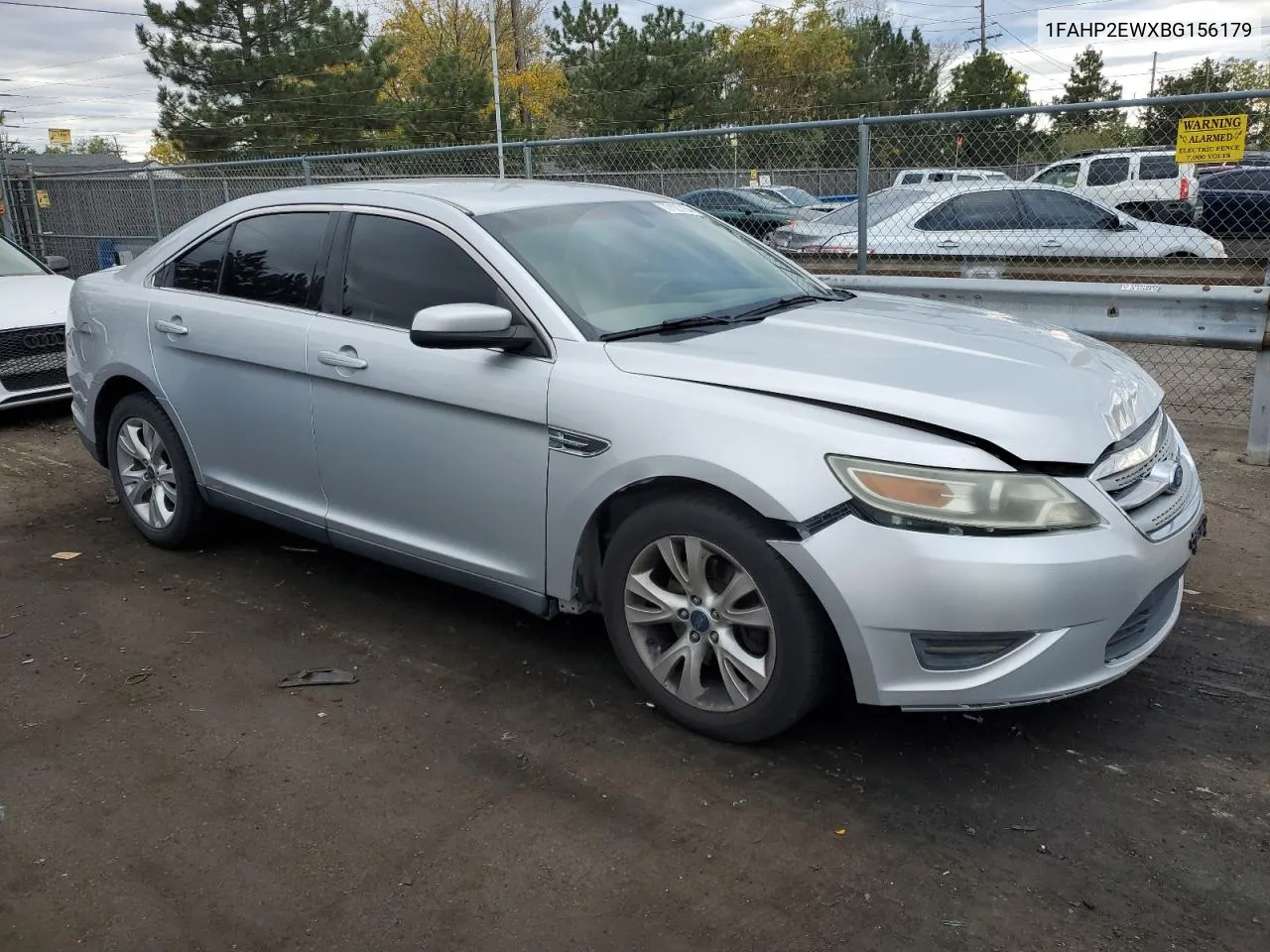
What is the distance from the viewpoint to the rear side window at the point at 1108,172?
11.1 meters

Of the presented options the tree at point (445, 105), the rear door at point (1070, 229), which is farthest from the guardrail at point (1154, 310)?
the tree at point (445, 105)

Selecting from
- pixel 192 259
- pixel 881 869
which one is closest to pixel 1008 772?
pixel 881 869

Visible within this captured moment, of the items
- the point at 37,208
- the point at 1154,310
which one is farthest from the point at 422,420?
the point at 37,208

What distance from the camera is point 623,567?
11.1 ft

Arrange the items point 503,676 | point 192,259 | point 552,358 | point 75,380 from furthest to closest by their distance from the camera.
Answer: point 75,380, point 192,259, point 503,676, point 552,358

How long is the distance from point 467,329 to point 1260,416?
15.7ft

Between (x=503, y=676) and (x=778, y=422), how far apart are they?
148 cm

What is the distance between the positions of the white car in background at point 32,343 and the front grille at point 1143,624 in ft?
24.7

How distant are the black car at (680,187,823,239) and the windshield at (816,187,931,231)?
1.17 ft

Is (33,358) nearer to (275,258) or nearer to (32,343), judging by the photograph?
(32,343)

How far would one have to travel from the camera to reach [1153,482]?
3.21m

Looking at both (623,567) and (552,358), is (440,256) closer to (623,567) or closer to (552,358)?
(552,358)

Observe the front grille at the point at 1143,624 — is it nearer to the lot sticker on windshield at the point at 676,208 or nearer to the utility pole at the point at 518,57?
the lot sticker on windshield at the point at 676,208

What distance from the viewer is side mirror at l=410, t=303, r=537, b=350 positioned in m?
3.45
